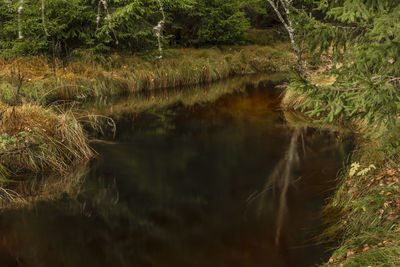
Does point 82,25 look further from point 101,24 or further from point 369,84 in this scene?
point 369,84

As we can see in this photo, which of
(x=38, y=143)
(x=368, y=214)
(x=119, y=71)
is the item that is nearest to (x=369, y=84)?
(x=368, y=214)

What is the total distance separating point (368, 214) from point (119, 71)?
41.3ft

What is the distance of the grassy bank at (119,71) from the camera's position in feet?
44.4

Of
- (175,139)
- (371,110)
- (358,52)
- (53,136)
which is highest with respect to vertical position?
(358,52)

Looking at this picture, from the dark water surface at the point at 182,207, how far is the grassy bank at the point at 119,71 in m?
4.37

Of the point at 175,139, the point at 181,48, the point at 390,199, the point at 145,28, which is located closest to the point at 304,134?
the point at 175,139

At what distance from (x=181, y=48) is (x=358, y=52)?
1678 centimetres

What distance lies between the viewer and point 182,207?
257 inches

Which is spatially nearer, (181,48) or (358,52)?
(358,52)

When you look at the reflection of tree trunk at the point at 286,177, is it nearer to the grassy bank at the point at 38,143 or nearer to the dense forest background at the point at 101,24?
the grassy bank at the point at 38,143

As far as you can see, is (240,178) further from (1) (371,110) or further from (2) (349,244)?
(1) (371,110)

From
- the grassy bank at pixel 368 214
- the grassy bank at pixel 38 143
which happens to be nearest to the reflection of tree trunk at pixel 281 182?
the grassy bank at pixel 368 214

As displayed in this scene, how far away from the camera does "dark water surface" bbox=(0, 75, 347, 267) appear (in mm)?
5191

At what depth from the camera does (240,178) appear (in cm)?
766
